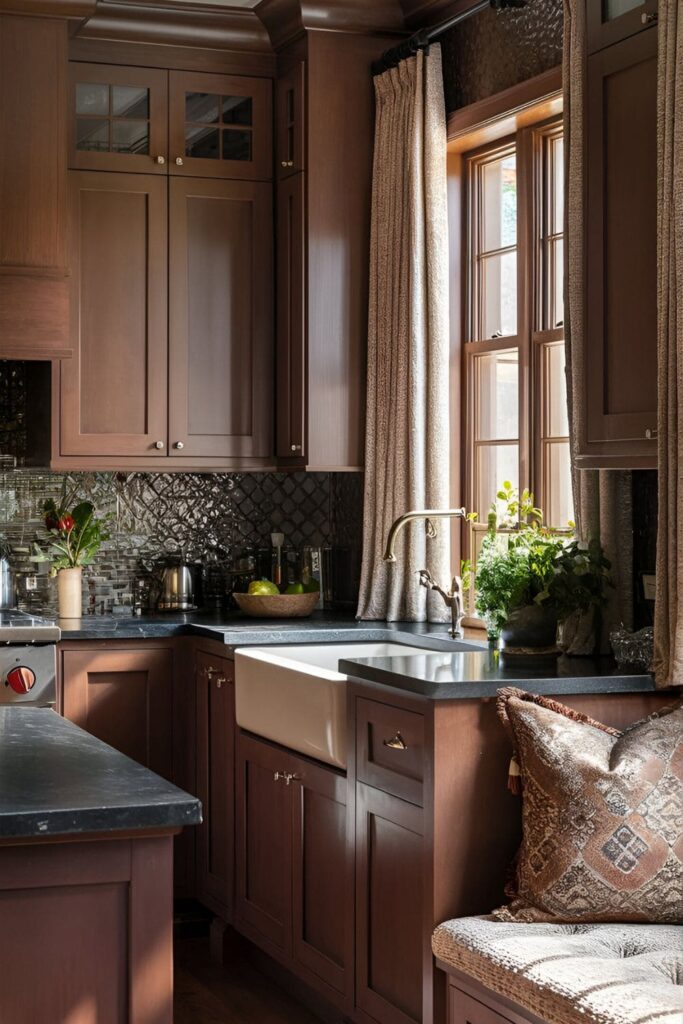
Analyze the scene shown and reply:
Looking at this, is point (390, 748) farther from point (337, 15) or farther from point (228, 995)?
point (337, 15)

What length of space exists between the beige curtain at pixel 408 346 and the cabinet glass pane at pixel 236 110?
52 centimetres

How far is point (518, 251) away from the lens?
161 inches

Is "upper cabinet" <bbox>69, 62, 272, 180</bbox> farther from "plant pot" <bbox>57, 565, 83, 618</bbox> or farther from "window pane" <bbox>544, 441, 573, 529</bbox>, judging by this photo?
"window pane" <bbox>544, 441, 573, 529</bbox>

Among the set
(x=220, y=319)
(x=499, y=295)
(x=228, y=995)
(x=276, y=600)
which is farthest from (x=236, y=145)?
(x=228, y=995)

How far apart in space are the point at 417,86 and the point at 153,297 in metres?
1.12

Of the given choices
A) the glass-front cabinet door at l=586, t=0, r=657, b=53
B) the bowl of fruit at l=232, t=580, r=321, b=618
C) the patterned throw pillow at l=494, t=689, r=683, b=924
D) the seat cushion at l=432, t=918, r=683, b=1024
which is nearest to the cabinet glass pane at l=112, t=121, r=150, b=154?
the bowl of fruit at l=232, t=580, r=321, b=618

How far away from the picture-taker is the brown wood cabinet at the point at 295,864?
3346 mm

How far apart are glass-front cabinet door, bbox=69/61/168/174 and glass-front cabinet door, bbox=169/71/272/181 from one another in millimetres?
47

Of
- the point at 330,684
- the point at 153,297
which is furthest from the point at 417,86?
the point at 330,684

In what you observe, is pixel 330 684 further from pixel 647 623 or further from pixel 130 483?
pixel 130 483

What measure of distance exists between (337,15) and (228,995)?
3080 millimetres

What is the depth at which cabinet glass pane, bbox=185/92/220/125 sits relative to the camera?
4.73 m

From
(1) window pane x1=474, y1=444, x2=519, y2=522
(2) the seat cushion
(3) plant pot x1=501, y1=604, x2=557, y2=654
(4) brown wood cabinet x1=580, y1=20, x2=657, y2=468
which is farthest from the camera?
(1) window pane x1=474, y1=444, x2=519, y2=522

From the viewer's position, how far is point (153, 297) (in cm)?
466
